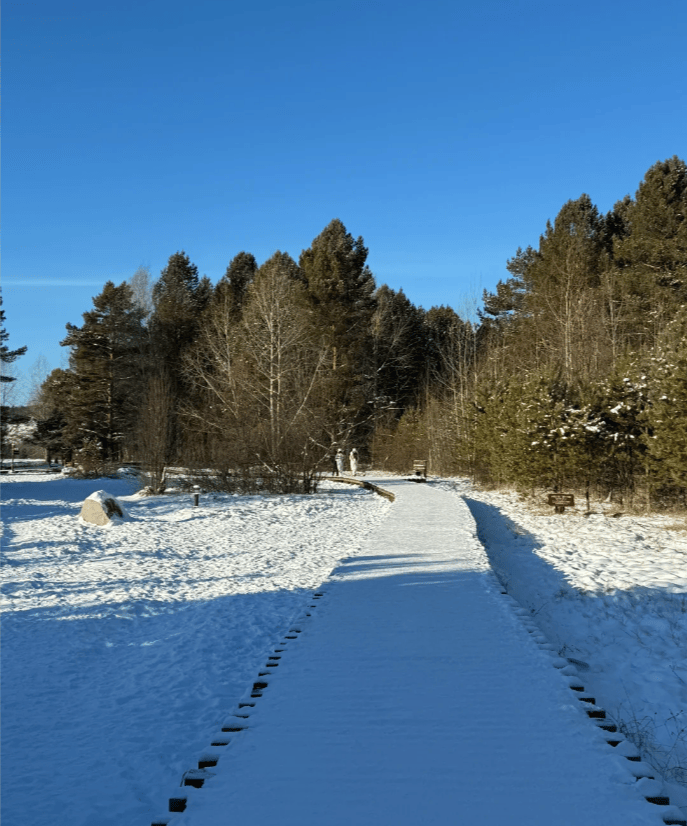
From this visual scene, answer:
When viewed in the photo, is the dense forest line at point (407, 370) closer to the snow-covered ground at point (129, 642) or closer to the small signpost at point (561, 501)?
the small signpost at point (561, 501)

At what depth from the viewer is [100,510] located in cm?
1511

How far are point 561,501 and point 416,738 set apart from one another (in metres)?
14.2

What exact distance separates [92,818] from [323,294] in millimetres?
31833

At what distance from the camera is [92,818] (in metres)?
3.91

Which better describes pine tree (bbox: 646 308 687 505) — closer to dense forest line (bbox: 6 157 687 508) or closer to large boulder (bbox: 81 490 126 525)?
dense forest line (bbox: 6 157 687 508)

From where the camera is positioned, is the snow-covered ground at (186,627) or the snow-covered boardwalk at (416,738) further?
the snow-covered ground at (186,627)

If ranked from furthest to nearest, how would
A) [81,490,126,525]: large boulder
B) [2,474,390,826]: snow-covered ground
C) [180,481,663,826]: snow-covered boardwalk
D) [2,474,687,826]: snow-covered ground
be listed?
[81,490,126,525]: large boulder, [2,474,687,826]: snow-covered ground, [2,474,390,826]: snow-covered ground, [180,481,663,826]: snow-covered boardwalk

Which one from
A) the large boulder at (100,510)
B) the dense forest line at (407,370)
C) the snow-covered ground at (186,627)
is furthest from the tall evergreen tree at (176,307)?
the snow-covered ground at (186,627)

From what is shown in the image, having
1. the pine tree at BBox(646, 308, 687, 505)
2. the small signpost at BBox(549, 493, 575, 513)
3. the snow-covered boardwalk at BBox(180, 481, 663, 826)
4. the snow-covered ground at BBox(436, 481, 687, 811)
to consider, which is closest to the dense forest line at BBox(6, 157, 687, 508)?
the pine tree at BBox(646, 308, 687, 505)

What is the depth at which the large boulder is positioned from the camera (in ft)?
49.4

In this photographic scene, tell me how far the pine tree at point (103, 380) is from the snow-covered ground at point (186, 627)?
21.9m

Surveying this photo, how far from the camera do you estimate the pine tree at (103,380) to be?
121 ft

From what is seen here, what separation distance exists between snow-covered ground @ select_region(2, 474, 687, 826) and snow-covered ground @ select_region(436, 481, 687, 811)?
0.03 metres

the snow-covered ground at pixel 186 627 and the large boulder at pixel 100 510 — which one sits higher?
the large boulder at pixel 100 510
